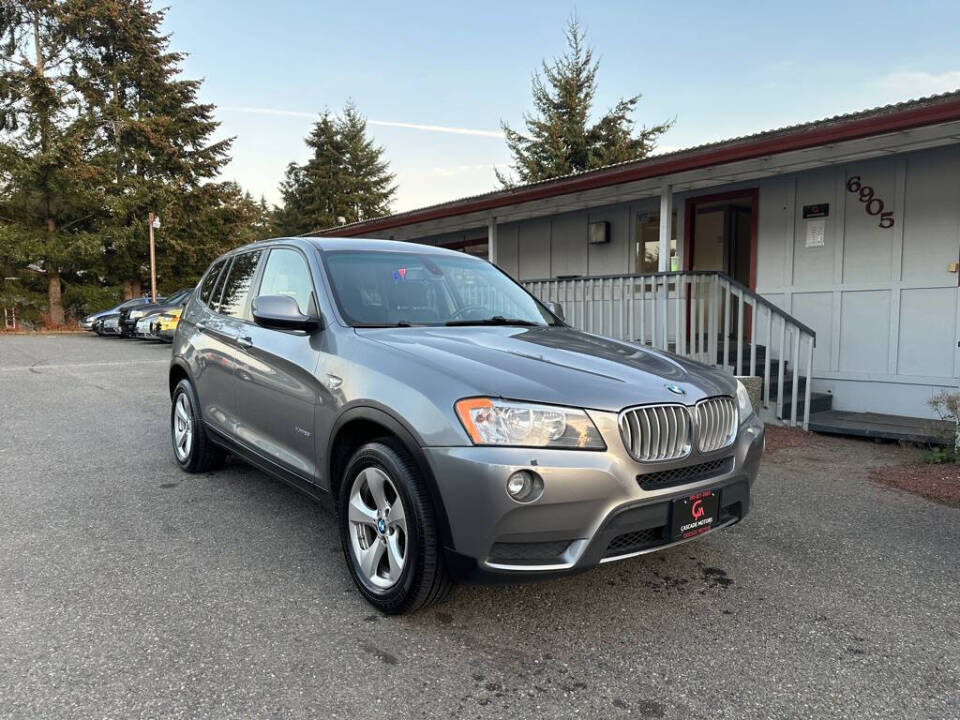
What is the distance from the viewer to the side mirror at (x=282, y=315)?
3.19 metres

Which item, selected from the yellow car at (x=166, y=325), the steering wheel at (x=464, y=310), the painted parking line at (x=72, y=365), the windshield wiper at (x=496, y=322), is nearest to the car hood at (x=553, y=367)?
the windshield wiper at (x=496, y=322)

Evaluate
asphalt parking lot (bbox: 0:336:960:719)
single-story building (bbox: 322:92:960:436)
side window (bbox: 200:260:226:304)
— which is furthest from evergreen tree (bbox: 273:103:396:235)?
asphalt parking lot (bbox: 0:336:960:719)

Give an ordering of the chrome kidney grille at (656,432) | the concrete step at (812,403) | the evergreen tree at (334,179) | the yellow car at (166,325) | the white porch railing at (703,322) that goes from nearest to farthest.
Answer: the chrome kidney grille at (656,432)
the white porch railing at (703,322)
the concrete step at (812,403)
the yellow car at (166,325)
the evergreen tree at (334,179)

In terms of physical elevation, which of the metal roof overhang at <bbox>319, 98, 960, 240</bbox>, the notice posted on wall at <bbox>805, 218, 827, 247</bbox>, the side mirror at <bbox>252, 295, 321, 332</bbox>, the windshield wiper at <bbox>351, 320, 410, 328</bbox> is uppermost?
the metal roof overhang at <bbox>319, 98, 960, 240</bbox>

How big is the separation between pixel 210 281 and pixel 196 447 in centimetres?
124

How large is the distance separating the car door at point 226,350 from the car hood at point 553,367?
135cm

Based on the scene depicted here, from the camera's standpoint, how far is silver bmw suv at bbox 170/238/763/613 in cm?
236

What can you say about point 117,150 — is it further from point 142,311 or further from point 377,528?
point 377,528

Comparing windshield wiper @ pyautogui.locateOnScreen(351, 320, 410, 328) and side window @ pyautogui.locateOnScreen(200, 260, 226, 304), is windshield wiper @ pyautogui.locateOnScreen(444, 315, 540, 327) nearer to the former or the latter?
windshield wiper @ pyautogui.locateOnScreen(351, 320, 410, 328)

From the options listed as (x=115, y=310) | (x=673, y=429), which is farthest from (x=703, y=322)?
(x=115, y=310)

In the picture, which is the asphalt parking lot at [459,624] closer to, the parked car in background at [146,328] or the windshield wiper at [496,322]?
the windshield wiper at [496,322]

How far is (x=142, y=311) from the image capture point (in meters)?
19.1

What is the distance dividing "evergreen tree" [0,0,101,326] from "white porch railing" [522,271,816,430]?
82.9ft

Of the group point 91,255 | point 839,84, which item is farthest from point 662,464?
point 91,255
